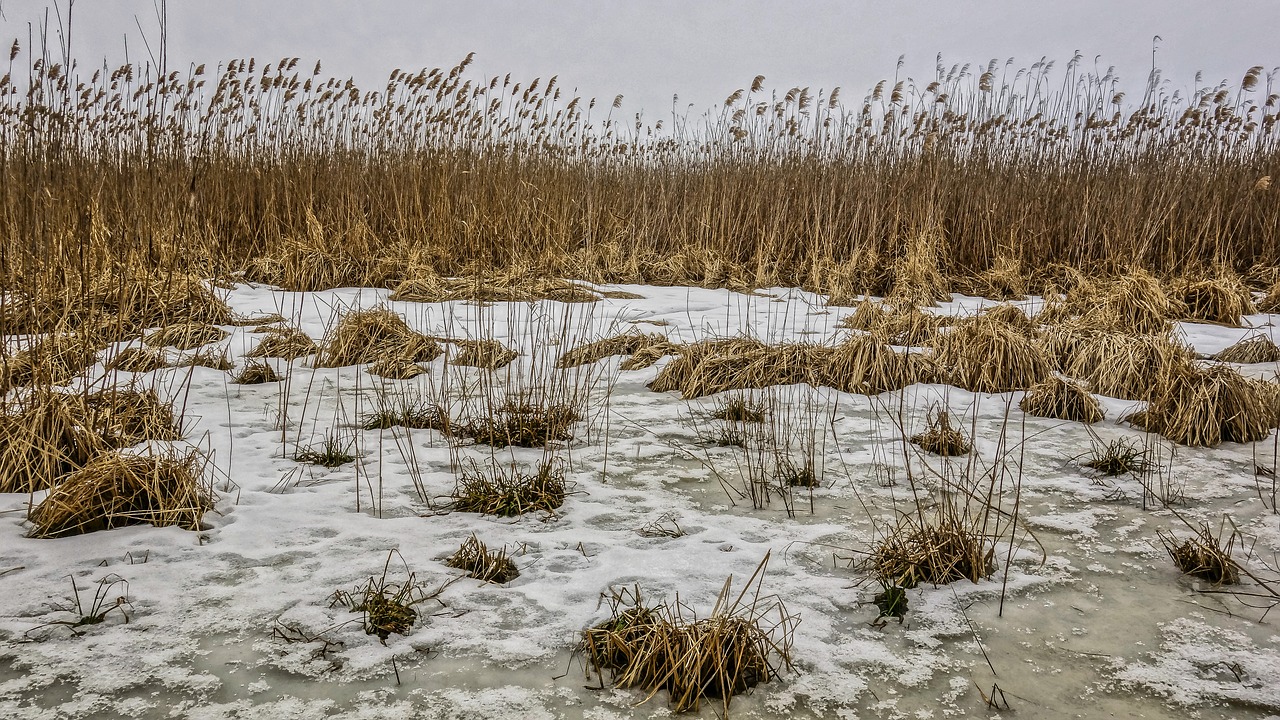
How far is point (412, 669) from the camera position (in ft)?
5.40

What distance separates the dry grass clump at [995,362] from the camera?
13.1 ft

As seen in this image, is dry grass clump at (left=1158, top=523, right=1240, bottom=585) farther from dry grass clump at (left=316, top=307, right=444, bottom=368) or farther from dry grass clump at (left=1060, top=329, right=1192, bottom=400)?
dry grass clump at (left=316, top=307, right=444, bottom=368)

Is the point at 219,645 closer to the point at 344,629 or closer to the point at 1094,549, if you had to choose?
the point at 344,629

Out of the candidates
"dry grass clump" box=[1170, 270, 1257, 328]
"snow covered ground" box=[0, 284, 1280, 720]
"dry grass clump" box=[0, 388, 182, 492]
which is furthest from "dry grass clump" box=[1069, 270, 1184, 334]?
"dry grass clump" box=[0, 388, 182, 492]

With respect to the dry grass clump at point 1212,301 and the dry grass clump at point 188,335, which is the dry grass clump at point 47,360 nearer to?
the dry grass clump at point 188,335

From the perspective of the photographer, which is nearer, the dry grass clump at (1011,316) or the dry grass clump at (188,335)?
the dry grass clump at (188,335)

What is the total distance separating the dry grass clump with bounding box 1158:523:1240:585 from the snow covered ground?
71 mm

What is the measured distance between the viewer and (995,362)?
404 cm

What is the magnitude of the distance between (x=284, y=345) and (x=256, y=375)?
0.44 metres

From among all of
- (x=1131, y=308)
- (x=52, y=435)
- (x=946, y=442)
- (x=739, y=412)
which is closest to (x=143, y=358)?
(x=52, y=435)

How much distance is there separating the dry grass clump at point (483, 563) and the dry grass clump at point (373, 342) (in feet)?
7.69

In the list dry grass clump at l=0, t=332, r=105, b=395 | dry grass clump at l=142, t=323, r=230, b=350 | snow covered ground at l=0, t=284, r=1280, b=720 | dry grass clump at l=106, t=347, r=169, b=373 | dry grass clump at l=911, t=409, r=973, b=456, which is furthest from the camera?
dry grass clump at l=142, t=323, r=230, b=350

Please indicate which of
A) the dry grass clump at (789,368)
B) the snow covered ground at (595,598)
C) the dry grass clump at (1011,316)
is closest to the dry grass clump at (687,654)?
the snow covered ground at (595,598)

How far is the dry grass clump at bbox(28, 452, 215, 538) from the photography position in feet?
6.93
